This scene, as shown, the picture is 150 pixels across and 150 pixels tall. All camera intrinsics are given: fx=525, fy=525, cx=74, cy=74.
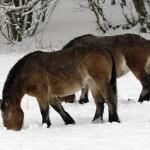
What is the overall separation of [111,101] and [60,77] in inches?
32.8

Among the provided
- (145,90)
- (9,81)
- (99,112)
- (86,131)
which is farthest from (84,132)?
(145,90)

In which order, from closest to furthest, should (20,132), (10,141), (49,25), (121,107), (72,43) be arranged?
(10,141)
(20,132)
(121,107)
(72,43)
(49,25)

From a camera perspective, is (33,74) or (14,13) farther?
(14,13)

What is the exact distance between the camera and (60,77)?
7.74 meters

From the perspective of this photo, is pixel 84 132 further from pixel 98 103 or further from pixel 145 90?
pixel 145 90

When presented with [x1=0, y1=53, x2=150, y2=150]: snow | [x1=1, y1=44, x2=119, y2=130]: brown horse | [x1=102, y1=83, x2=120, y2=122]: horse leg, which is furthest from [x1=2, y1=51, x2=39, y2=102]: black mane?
[x1=102, y1=83, x2=120, y2=122]: horse leg

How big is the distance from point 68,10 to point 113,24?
472 centimetres

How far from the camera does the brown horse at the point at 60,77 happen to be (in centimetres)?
750

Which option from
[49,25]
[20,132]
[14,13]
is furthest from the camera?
[49,25]

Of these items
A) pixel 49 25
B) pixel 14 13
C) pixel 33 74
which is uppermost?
pixel 33 74

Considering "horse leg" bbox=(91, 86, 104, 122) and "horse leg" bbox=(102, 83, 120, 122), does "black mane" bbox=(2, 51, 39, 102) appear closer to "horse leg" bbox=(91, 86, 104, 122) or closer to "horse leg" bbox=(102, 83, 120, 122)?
"horse leg" bbox=(91, 86, 104, 122)

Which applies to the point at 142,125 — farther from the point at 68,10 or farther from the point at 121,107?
the point at 68,10

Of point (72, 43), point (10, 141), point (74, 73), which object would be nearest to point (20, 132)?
point (10, 141)

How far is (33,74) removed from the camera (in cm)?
761
